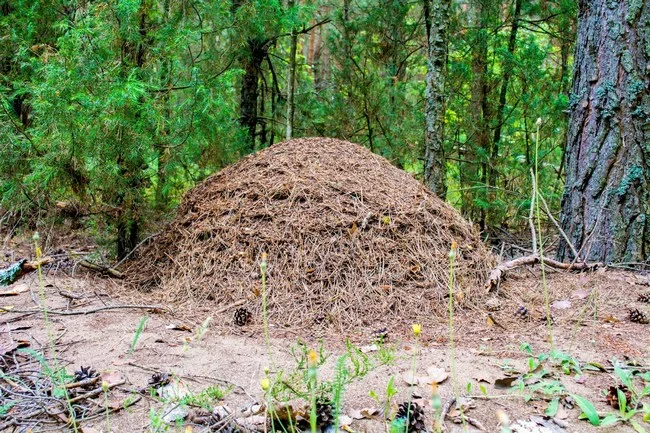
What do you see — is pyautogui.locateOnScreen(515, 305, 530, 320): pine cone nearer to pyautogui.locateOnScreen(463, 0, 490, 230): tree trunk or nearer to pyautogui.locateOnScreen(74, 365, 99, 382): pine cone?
pyautogui.locateOnScreen(74, 365, 99, 382): pine cone

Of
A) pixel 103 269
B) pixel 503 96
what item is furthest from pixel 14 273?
pixel 503 96

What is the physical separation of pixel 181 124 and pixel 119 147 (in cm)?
59

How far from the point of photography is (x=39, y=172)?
3906 mm

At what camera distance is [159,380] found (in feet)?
7.05

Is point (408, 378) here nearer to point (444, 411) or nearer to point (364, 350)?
point (444, 411)

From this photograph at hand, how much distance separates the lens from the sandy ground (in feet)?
6.52

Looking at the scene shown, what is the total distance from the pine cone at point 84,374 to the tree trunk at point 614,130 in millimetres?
3812

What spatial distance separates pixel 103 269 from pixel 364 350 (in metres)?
2.65

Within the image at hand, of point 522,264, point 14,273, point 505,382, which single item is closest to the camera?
point 505,382

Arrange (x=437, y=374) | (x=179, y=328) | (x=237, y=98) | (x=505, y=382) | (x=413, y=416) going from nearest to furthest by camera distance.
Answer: (x=413, y=416) → (x=505, y=382) → (x=437, y=374) → (x=179, y=328) → (x=237, y=98)

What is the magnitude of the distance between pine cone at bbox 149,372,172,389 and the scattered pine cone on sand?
3.43 ft

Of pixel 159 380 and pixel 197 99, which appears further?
pixel 197 99

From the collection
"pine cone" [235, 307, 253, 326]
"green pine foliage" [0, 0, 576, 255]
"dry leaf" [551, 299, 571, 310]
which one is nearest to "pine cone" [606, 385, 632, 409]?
"dry leaf" [551, 299, 571, 310]

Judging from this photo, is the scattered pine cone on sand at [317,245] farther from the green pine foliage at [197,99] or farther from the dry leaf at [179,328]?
the green pine foliage at [197,99]
